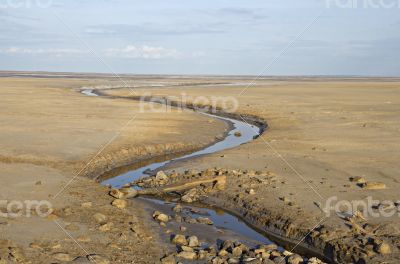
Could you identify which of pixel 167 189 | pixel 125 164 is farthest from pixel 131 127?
pixel 167 189

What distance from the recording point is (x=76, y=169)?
16953mm

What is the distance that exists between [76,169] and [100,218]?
581 cm

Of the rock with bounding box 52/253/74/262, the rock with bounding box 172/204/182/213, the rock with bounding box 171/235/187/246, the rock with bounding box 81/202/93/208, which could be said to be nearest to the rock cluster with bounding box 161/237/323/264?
the rock with bounding box 171/235/187/246

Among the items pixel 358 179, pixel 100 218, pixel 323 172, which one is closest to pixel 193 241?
pixel 100 218

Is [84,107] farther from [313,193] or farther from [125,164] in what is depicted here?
[313,193]

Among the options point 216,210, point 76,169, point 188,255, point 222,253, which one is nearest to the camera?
point 188,255

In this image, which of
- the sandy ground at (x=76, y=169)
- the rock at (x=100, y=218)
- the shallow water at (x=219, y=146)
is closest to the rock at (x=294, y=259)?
the sandy ground at (x=76, y=169)

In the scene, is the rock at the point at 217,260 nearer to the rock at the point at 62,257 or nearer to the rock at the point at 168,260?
the rock at the point at 168,260

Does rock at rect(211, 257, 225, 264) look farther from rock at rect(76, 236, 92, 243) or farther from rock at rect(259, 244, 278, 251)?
rock at rect(76, 236, 92, 243)

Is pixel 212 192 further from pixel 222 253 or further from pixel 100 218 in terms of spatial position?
pixel 222 253

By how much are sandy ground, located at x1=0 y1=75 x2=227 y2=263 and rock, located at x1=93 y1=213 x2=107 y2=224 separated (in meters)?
0.09

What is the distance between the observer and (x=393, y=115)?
32.5 metres

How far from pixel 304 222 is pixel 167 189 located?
4.75 metres

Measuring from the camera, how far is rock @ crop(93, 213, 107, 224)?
37.6ft
